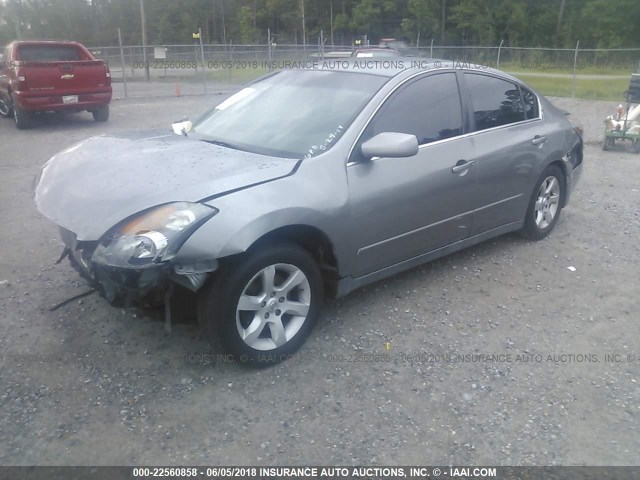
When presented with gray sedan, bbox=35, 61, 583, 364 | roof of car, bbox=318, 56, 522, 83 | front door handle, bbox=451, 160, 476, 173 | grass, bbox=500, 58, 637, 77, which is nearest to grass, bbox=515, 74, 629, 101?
grass, bbox=500, 58, 637, 77

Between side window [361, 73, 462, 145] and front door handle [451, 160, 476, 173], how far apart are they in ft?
0.73

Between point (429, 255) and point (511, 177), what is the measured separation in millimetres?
1129

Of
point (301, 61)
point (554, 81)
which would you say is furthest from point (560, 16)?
point (301, 61)

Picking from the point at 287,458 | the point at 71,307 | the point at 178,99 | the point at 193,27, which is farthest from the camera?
the point at 193,27

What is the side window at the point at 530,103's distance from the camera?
519 centimetres

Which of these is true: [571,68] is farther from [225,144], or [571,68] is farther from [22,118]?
[225,144]

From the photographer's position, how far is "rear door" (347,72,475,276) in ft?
12.1

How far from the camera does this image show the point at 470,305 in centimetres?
421

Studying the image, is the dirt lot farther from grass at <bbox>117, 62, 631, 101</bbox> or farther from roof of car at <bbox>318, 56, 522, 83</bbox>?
grass at <bbox>117, 62, 631, 101</bbox>

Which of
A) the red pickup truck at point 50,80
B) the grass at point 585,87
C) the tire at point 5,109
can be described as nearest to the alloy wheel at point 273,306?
the red pickup truck at point 50,80

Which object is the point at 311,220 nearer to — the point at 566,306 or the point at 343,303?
the point at 343,303

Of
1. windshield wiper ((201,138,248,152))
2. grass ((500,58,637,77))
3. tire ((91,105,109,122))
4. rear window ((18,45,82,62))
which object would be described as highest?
rear window ((18,45,82,62))

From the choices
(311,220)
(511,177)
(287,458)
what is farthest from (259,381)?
(511,177)

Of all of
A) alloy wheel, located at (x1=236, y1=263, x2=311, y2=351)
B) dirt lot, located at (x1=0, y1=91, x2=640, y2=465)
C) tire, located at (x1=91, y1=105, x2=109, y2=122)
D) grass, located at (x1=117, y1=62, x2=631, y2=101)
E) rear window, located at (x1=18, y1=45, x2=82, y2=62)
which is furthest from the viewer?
grass, located at (x1=117, y1=62, x2=631, y2=101)
